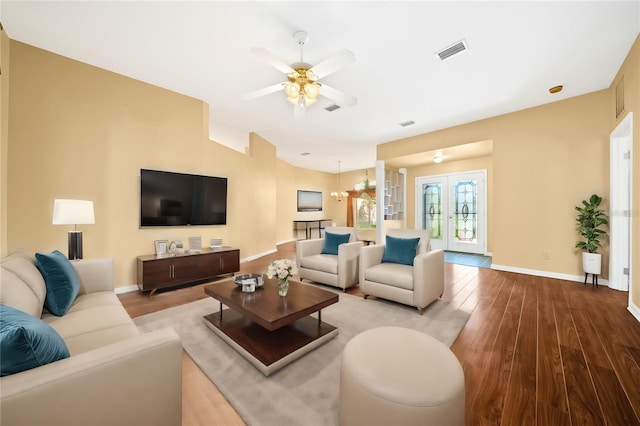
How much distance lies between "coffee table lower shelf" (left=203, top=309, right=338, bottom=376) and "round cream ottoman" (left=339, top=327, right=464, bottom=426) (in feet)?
2.33

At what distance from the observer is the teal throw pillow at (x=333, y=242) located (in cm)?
405

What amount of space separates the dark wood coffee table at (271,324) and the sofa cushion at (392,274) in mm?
A: 964

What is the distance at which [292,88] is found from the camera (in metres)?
2.68

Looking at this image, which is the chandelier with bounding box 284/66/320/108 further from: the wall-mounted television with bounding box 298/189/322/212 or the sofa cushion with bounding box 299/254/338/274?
the wall-mounted television with bounding box 298/189/322/212

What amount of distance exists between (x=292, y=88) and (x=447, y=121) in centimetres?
361

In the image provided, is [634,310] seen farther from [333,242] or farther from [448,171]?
[448,171]

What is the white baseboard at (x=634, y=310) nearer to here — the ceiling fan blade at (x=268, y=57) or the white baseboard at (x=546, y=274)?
the white baseboard at (x=546, y=274)

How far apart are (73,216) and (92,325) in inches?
60.4

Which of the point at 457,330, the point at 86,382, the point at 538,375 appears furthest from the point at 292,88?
the point at 538,375

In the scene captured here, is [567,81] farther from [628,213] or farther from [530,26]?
[628,213]

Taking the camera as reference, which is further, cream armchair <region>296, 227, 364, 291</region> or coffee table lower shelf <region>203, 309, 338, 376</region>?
cream armchair <region>296, 227, 364, 291</region>

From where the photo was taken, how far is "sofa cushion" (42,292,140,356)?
4.79 ft

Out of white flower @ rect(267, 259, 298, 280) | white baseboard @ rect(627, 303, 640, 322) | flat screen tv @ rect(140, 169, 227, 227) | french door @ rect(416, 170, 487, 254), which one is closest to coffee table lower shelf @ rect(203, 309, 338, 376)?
white flower @ rect(267, 259, 298, 280)

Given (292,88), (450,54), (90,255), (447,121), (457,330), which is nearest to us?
(457,330)
